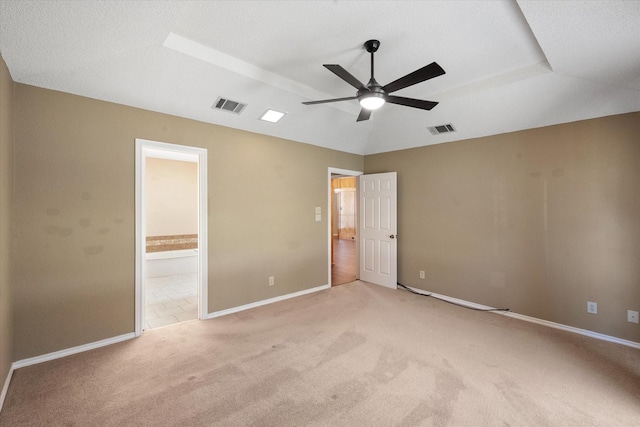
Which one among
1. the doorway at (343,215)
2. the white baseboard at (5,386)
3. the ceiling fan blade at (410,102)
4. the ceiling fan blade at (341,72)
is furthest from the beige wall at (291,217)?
the doorway at (343,215)

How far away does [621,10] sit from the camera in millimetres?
1829

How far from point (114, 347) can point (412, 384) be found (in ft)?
9.65

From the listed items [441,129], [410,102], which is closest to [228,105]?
[410,102]

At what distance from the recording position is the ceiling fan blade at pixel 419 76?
1982 millimetres

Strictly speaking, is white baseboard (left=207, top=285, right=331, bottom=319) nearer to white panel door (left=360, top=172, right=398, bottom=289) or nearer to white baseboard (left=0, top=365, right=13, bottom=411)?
white panel door (left=360, top=172, right=398, bottom=289)

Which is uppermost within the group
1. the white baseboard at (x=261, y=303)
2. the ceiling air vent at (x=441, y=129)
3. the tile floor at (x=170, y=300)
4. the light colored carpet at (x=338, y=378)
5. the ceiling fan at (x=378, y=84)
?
the ceiling air vent at (x=441, y=129)

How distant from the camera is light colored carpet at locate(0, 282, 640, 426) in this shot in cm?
189

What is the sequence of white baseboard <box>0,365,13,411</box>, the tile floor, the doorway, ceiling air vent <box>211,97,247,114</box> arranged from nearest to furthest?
1. white baseboard <box>0,365,13,411</box>
2. ceiling air vent <box>211,97,247,114</box>
3. the tile floor
4. the doorway

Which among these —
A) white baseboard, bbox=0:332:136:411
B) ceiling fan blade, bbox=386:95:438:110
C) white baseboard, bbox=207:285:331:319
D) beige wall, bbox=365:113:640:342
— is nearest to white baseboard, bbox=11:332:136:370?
white baseboard, bbox=0:332:136:411

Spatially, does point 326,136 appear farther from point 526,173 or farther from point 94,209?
point 94,209

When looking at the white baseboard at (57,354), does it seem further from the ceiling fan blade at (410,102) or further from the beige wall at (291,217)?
the ceiling fan blade at (410,102)

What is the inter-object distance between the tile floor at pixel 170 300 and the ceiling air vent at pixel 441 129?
4346mm

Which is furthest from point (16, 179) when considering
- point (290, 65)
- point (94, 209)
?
point (290, 65)

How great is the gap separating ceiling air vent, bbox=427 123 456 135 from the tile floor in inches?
171
